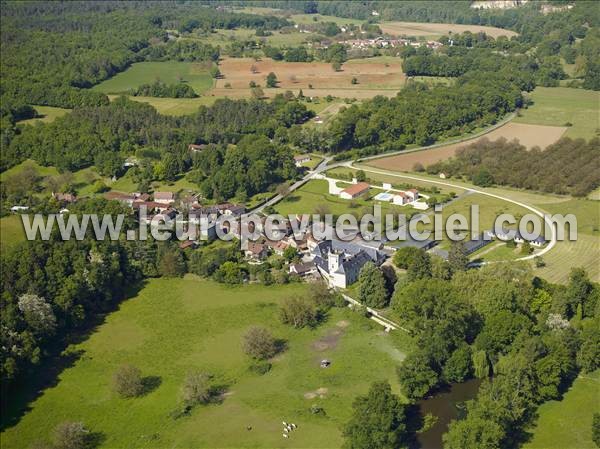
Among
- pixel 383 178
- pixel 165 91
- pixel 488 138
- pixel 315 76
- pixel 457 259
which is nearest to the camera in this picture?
pixel 457 259

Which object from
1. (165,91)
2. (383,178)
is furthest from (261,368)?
(165,91)

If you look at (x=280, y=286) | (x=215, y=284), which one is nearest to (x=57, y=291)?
(x=215, y=284)

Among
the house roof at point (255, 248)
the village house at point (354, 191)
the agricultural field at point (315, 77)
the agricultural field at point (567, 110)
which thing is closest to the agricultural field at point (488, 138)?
the agricultural field at point (567, 110)

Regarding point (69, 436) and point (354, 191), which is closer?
point (69, 436)

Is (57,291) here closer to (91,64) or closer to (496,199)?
(496,199)

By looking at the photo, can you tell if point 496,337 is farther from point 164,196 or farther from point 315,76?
point 315,76

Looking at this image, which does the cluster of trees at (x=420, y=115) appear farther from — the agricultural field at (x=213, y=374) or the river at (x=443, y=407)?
the river at (x=443, y=407)

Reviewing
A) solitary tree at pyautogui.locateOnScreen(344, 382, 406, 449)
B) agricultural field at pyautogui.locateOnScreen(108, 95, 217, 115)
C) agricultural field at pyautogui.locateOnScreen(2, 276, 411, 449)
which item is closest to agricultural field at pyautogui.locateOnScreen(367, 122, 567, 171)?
agricultural field at pyautogui.locateOnScreen(2, 276, 411, 449)
